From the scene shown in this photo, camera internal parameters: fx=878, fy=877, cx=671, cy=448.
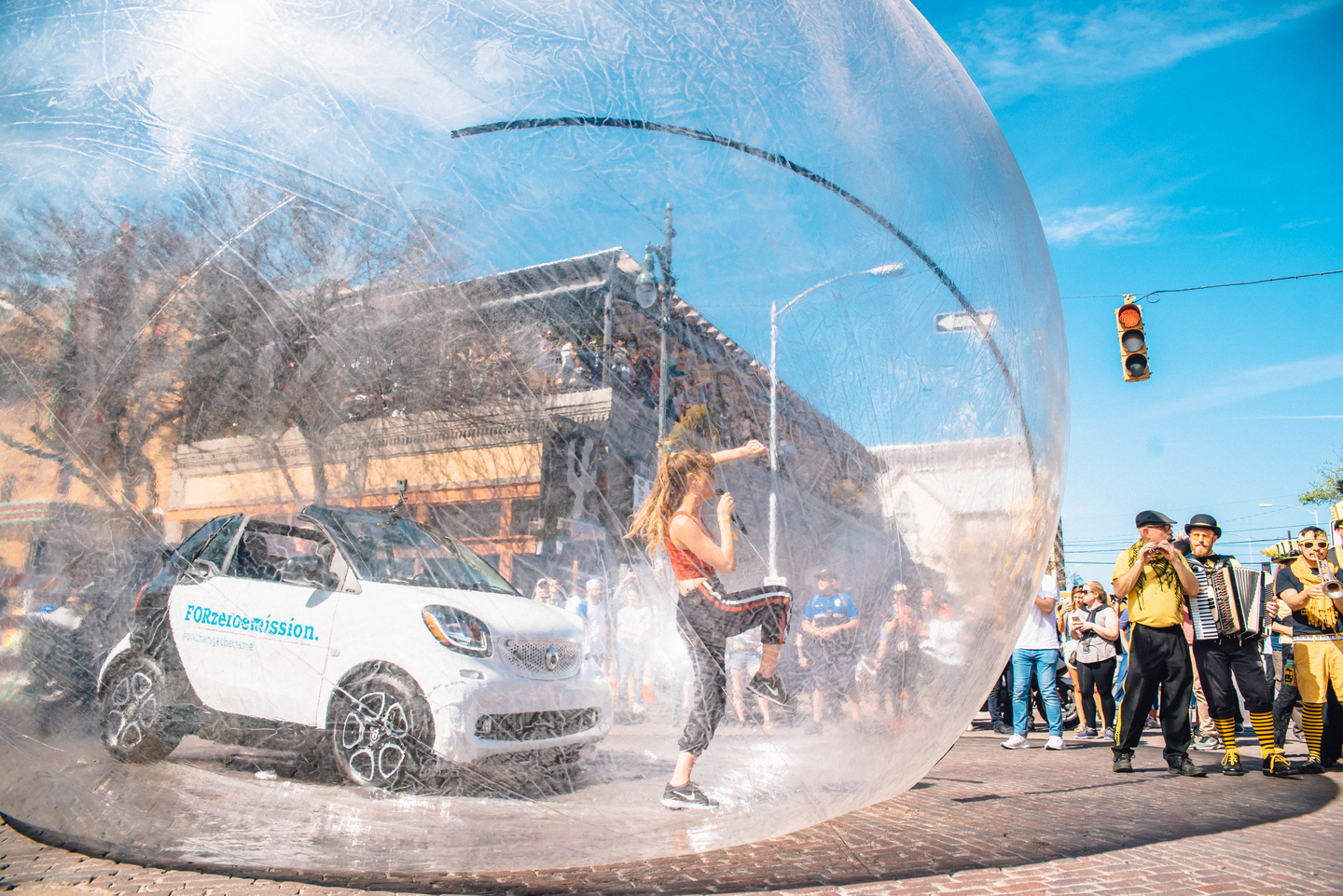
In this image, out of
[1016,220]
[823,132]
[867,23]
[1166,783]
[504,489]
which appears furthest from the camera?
[1166,783]

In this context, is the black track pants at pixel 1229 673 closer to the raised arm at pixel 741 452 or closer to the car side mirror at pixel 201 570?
the raised arm at pixel 741 452

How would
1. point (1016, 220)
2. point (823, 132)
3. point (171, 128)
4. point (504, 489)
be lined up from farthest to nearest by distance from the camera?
point (1016, 220)
point (823, 132)
point (171, 128)
point (504, 489)

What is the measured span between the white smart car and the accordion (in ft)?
17.7

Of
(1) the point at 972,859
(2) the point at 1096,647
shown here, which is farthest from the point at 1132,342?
(1) the point at 972,859

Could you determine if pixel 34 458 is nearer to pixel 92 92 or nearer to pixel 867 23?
pixel 92 92

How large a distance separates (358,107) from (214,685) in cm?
153

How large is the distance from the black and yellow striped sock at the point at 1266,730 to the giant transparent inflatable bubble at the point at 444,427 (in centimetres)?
468

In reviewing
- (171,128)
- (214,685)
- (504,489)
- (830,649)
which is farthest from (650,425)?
(171,128)

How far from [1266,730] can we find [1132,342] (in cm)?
704

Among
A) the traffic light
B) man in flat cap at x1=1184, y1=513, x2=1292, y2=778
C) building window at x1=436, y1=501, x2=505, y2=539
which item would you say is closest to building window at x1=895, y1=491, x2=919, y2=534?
building window at x1=436, y1=501, x2=505, y2=539

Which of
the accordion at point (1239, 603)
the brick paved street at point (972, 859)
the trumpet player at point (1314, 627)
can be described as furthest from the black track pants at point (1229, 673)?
the brick paved street at point (972, 859)

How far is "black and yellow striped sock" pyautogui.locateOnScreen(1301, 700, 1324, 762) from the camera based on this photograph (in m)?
6.12

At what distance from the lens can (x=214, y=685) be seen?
7.29ft

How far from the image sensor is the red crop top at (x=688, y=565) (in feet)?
7.47
